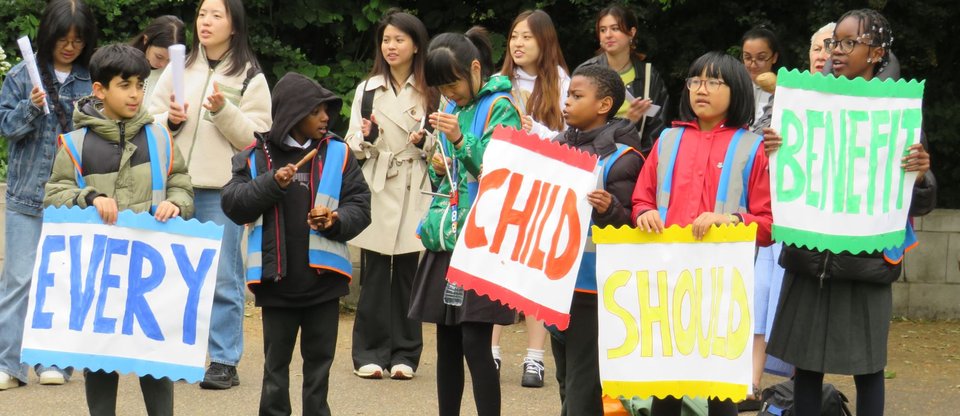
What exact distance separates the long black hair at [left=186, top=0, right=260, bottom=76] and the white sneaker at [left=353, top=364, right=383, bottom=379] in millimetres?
1760

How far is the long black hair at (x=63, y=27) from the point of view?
6.86 meters

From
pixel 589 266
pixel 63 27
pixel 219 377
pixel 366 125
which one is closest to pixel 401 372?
pixel 219 377

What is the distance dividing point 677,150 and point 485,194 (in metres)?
0.75

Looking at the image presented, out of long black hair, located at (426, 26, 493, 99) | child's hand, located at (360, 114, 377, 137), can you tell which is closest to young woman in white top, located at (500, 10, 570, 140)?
child's hand, located at (360, 114, 377, 137)

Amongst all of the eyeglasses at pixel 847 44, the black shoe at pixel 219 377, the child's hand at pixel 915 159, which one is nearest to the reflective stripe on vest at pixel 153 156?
the black shoe at pixel 219 377

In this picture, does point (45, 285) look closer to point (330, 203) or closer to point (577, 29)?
point (330, 203)

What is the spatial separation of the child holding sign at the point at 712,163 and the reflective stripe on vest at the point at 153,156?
201 centimetres

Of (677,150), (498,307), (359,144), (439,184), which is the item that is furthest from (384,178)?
(677,150)

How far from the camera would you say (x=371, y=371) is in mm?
7469

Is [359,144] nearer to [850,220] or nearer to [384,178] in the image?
[384,178]

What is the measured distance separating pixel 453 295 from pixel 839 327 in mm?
1542

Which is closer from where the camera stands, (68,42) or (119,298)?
(119,298)

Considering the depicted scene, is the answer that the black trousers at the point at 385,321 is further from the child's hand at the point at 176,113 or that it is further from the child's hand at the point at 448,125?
the child's hand at the point at 448,125

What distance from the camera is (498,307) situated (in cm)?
550
